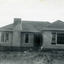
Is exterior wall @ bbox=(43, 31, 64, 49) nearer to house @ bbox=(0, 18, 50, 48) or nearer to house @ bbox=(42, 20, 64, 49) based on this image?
house @ bbox=(42, 20, 64, 49)

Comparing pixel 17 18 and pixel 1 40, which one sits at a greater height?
pixel 17 18

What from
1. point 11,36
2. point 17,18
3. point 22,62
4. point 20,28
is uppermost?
point 17,18

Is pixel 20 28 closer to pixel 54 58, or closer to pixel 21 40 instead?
pixel 21 40

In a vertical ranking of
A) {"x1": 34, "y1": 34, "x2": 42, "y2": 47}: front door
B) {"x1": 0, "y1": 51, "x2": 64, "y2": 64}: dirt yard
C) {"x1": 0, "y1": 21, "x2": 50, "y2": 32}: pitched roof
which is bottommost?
{"x1": 0, "y1": 51, "x2": 64, "y2": 64}: dirt yard

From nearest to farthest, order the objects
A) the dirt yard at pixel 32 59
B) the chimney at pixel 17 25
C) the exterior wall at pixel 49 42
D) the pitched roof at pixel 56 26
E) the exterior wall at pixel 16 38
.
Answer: the dirt yard at pixel 32 59 → the exterior wall at pixel 49 42 → the pitched roof at pixel 56 26 → the exterior wall at pixel 16 38 → the chimney at pixel 17 25

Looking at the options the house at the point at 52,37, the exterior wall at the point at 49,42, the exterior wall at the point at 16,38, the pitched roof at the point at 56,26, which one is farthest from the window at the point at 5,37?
the pitched roof at the point at 56,26

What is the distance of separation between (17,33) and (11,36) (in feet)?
A: 4.15

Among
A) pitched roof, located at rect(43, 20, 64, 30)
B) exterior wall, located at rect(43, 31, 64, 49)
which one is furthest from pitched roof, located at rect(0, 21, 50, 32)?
exterior wall, located at rect(43, 31, 64, 49)

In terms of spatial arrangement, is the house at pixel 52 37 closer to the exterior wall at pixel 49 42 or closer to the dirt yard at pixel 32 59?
the exterior wall at pixel 49 42

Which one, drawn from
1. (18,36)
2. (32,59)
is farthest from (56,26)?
(32,59)

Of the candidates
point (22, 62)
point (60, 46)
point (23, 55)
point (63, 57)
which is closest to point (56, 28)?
point (60, 46)

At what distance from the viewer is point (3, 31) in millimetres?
23953

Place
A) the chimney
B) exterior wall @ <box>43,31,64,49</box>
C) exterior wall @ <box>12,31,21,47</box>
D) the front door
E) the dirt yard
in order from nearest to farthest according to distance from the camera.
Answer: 1. the dirt yard
2. exterior wall @ <box>43,31,64,49</box>
3. exterior wall @ <box>12,31,21,47</box>
4. the chimney
5. the front door

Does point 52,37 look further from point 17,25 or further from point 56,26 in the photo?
point 17,25
